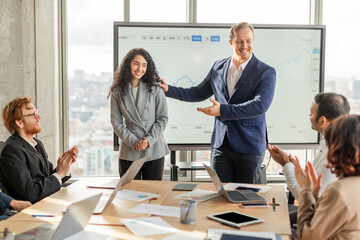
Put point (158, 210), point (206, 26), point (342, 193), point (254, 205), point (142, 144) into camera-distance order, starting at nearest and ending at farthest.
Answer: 1. point (342, 193)
2. point (158, 210)
3. point (254, 205)
4. point (142, 144)
5. point (206, 26)

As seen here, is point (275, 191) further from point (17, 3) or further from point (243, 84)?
point (17, 3)

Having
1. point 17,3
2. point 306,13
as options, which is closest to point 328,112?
point 306,13

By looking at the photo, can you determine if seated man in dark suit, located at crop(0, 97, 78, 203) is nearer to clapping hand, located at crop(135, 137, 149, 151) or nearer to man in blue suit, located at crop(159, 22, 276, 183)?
clapping hand, located at crop(135, 137, 149, 151)

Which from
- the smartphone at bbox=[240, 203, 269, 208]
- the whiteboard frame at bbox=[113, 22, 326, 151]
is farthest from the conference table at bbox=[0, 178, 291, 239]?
the whiteboard frame at bbox=[113, 22, 326, 151]

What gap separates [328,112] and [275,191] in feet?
2.06

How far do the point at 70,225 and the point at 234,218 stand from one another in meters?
0.80

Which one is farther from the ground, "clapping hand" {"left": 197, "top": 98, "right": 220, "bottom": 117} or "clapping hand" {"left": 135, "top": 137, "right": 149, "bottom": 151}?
"clapping hand" {"left": 197, "top": 98, "right": 220, "bottom": 117}

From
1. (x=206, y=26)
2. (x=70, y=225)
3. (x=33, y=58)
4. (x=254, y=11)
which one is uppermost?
(x=254, y=11)

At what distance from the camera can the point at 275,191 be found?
275cm

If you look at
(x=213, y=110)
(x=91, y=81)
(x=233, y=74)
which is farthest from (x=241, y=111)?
(x=91, y=81)

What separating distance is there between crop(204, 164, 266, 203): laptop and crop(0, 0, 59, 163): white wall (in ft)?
9.88

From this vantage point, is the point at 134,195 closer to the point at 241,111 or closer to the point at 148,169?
the point at 148,169

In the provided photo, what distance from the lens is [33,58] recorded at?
4.85 metres

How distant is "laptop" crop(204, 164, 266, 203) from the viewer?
242cm
